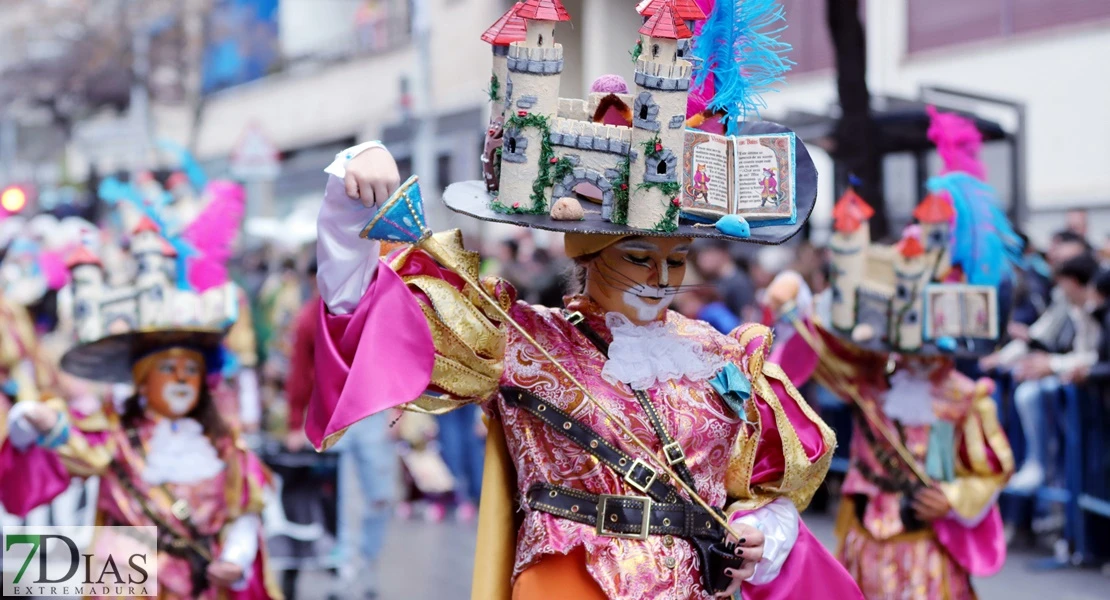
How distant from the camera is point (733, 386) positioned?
136 inches

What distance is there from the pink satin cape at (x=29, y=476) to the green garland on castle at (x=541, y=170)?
9.20 ft

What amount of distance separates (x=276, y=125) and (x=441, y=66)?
800cm

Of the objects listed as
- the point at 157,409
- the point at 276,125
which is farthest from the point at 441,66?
the point at 157,409

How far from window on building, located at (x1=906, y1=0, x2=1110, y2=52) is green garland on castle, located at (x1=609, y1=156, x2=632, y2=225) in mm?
10964

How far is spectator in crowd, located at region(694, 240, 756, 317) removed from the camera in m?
9.73

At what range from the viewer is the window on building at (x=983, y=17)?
1323 centimetres

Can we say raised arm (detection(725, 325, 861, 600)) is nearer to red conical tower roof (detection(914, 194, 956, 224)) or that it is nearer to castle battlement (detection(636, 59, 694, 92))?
castle battlement (detection(636, 59, 694, 92))

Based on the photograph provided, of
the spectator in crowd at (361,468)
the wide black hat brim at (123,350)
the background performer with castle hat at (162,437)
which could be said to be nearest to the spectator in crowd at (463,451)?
the spectator in crowd at (361,468)

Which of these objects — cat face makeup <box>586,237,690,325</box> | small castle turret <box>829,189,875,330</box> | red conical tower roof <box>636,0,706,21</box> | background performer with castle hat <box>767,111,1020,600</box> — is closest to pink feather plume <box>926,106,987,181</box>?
background performer with castle hat <box>767,111,1020,600</box>

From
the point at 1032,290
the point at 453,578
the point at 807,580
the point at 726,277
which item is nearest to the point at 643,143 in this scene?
the point at 807,580

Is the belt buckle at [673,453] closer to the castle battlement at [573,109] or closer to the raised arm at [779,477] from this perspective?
the raised arm at [779,477]

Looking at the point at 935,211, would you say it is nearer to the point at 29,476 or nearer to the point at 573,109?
the point at 573,109

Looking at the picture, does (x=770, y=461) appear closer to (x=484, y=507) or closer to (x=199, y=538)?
(x=484, y=507)

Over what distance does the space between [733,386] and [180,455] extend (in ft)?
8.41
